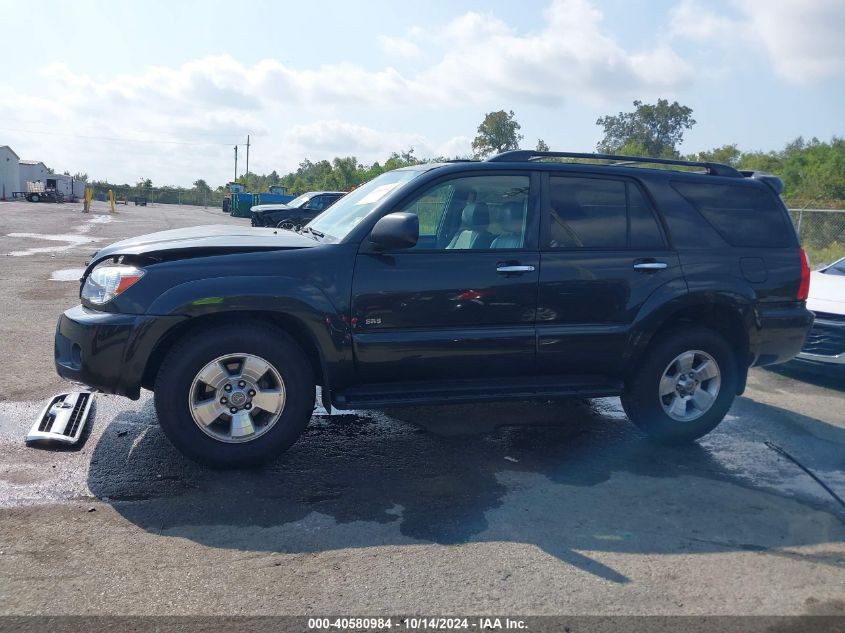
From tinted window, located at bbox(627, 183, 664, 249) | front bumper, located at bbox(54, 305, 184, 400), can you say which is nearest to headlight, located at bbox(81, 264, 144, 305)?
front bumper, located at bbox(54, 305, 184, 400)

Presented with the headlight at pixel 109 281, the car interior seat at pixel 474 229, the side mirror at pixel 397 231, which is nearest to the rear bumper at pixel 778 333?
the car interior seat at pixel 474 229

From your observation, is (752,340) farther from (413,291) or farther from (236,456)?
(236,456)

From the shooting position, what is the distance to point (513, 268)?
4691mm

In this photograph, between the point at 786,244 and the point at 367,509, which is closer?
the point at 367,509

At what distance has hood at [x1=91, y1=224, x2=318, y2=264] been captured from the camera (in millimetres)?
4328

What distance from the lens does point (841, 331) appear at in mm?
6961

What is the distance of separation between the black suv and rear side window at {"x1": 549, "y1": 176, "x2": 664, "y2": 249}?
1cm

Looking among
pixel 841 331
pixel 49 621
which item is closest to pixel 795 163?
pixel 841 331

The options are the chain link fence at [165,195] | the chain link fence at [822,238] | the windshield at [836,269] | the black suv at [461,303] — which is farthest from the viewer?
the chain link fence at [165,195]

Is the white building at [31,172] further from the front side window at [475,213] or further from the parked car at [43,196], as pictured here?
the front side window at [475,213]

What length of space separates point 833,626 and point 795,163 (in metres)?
38.6

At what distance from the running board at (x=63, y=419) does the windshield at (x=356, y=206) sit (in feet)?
6.75

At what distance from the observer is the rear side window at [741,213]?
5.25 meters

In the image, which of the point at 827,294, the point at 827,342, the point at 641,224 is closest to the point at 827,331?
the point at 827,342
